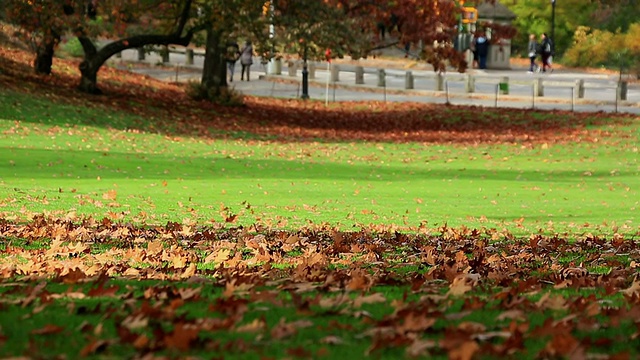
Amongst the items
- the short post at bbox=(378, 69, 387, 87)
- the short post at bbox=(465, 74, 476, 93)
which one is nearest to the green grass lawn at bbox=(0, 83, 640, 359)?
the short post at bbox=(465, 74, 476, 93)

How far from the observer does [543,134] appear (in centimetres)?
4134

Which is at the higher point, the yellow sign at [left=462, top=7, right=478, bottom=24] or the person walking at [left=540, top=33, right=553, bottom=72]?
the yellow sign at [left=462, top=7, right=478, bottom=24]

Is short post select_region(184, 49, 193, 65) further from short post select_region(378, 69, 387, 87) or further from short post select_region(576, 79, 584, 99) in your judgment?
short post select_region(576, 79, 584, 99)

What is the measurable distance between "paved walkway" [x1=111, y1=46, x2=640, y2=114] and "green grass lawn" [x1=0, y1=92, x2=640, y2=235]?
394 inches

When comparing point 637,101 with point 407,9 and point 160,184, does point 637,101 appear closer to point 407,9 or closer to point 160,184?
point 407,9

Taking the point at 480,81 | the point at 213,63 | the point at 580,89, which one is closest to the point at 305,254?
the point at 213,63

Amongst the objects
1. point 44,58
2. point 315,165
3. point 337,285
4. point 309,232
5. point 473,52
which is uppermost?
point 473,52

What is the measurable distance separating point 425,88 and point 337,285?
51.1m

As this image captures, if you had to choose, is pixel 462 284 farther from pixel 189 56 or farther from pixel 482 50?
pixel 482 50

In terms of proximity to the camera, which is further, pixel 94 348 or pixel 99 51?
pixel 99 51

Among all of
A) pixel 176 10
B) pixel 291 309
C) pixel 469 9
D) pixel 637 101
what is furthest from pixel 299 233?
pixel 469 9

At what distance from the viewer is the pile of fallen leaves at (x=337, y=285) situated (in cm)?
630

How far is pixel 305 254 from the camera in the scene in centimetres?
1195

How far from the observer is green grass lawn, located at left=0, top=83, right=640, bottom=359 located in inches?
Answer: 249
